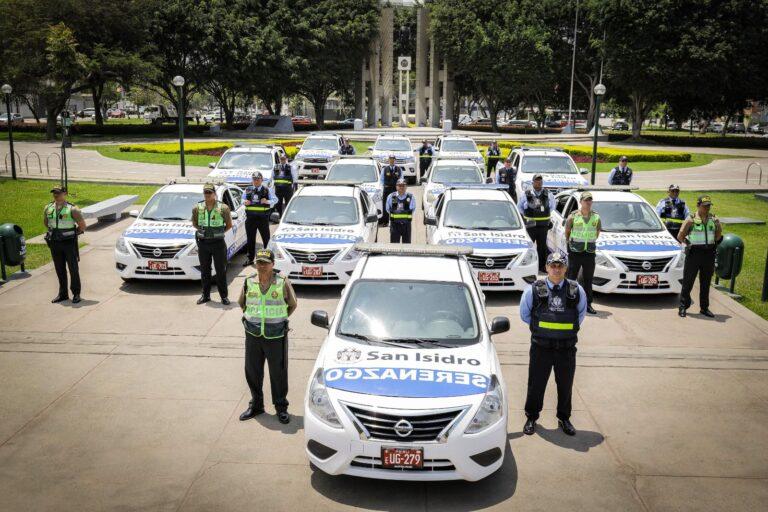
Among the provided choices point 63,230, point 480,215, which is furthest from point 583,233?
point 63,230

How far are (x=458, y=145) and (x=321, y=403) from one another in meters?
22.9

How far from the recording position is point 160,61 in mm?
51531

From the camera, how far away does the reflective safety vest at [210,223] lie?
1142 centimetres

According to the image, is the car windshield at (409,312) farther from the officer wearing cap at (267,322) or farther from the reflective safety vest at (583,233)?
the reflective safety vest at (583,233)

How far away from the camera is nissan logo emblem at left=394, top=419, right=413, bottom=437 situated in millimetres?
5582

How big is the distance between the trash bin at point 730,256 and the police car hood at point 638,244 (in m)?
0.85

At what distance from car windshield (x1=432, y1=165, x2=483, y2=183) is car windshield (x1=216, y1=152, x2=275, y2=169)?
4889mm

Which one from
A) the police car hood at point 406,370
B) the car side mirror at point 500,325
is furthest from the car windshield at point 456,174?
the police car hood at point 406,370

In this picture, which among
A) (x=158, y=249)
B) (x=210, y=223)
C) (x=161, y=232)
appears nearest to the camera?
(x=210, y=223)

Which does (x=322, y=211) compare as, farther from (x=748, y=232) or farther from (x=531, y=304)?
(x=748, y=232)

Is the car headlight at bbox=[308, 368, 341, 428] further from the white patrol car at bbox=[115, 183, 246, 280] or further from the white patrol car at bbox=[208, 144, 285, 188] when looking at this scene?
the white patrol car at bbox=[208, 144, 285, 188]

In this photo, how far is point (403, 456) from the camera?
5.58m

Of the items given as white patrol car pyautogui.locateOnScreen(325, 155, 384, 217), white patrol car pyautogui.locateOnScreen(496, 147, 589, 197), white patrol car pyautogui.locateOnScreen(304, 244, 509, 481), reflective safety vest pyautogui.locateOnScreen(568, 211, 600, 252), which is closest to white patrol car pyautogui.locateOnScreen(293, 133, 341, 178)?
white patrol car pyautogui.locateOnScreen(325, 155, 384, 217)

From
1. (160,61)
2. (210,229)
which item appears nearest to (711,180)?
(210,229)
